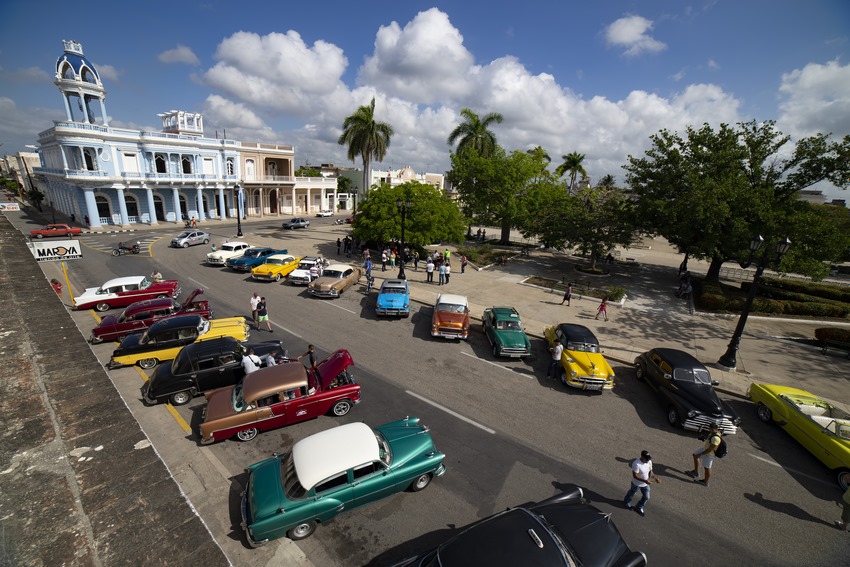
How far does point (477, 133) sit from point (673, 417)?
38.4 metres

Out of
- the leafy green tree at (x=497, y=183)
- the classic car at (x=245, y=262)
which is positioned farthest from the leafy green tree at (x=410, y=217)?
the classic car at (x=245, y=262)

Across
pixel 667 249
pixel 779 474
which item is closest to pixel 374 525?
pixel 779 474

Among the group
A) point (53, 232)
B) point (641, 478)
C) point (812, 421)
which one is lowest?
point (53, 232)

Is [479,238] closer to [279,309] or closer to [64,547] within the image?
[279,309]

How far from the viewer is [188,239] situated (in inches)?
1268

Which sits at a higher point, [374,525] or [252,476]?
[252,476]

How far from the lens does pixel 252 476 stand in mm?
7008

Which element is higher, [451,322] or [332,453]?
[332,453]

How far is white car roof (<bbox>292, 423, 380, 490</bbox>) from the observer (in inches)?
A: 257

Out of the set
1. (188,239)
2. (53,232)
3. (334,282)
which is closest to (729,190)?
(334,282)

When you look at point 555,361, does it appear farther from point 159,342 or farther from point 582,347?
point 159,342

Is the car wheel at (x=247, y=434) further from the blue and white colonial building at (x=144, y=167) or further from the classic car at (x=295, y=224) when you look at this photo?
the classic car at (x=295, y=224)

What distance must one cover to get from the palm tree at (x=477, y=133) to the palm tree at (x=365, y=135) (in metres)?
9.72

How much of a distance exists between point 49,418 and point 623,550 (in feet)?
31.3
